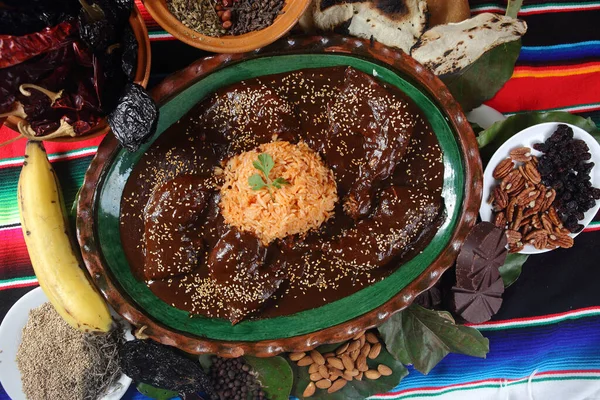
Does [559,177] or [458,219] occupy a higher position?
[559,177]

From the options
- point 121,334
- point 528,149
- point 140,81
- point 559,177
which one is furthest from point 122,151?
point 559,177

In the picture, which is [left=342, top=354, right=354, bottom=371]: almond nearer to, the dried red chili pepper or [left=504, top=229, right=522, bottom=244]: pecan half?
[left=504, top=229, right=522, bottom=244]: pecan half

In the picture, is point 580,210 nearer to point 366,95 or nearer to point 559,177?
point 559,177

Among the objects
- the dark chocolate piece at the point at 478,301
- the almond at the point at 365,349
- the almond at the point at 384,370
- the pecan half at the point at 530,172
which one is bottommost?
the almond at the point at 384,370

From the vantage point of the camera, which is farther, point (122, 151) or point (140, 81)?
point (122, 151)

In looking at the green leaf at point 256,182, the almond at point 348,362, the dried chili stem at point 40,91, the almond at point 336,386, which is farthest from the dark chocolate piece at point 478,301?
the dried chili stem at point 40,91

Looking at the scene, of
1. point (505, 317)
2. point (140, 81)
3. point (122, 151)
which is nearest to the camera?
point (140, 81)

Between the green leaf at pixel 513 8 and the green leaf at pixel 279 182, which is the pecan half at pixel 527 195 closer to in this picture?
the green leaf at pixel 513 8
